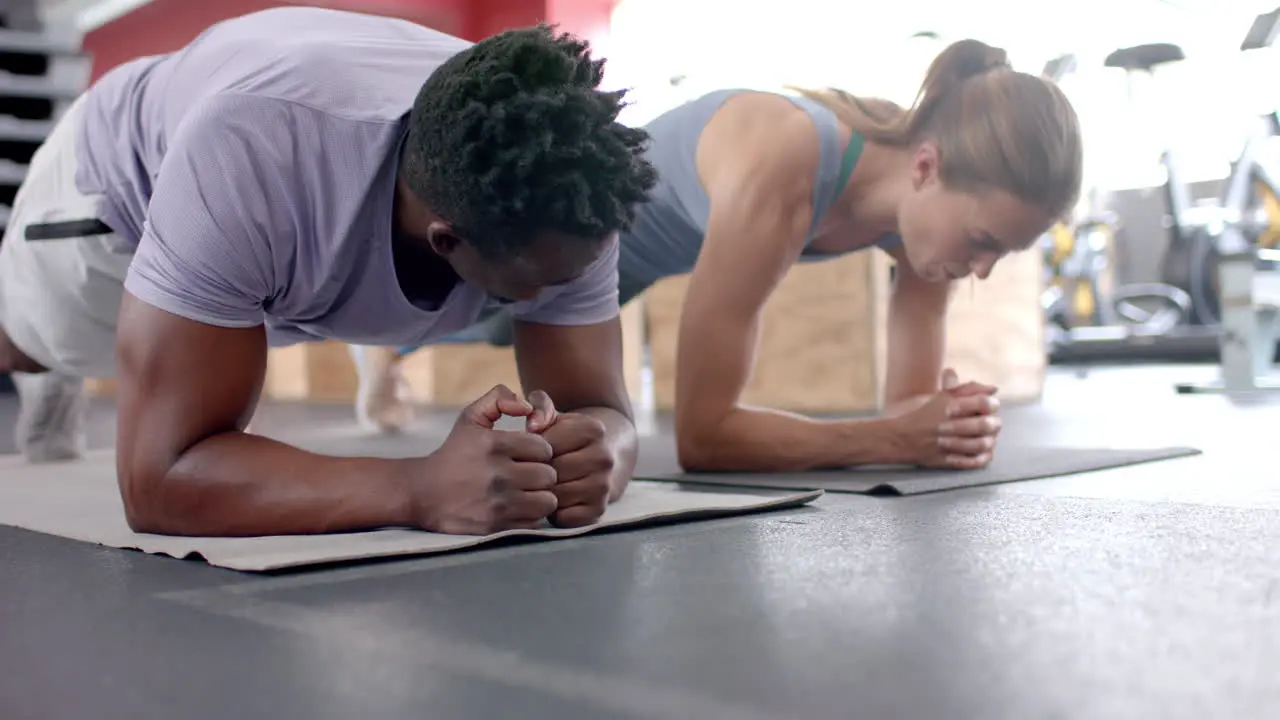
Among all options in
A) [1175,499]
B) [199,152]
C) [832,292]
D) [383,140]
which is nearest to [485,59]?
[383,140]

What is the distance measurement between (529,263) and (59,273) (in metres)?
0.79

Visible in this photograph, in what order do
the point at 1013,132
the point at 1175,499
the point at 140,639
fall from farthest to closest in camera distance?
the point at 1013,132, the point at 1175,499, the point at 140,639

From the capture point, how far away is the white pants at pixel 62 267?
1390mm

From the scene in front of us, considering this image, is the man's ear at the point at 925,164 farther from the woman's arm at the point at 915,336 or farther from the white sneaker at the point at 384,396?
the white sneaker at the point at 384,396

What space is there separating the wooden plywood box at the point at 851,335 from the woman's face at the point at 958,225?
1.39 metres

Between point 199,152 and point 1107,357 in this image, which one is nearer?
point 199,152

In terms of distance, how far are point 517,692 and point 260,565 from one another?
38 centimetres

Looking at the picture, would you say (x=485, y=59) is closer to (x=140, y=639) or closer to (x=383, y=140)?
(x=383, y=140)

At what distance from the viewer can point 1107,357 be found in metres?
6.01

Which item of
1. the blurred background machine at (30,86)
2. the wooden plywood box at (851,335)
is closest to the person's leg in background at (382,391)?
the wooden plywood box at (851,335)

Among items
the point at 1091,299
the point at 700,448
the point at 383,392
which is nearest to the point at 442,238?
the point at 700,448

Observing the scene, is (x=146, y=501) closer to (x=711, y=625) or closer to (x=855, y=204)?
(x=711, y=625)

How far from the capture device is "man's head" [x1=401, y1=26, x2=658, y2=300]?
933 millimetres

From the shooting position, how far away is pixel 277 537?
1038 millimetres
